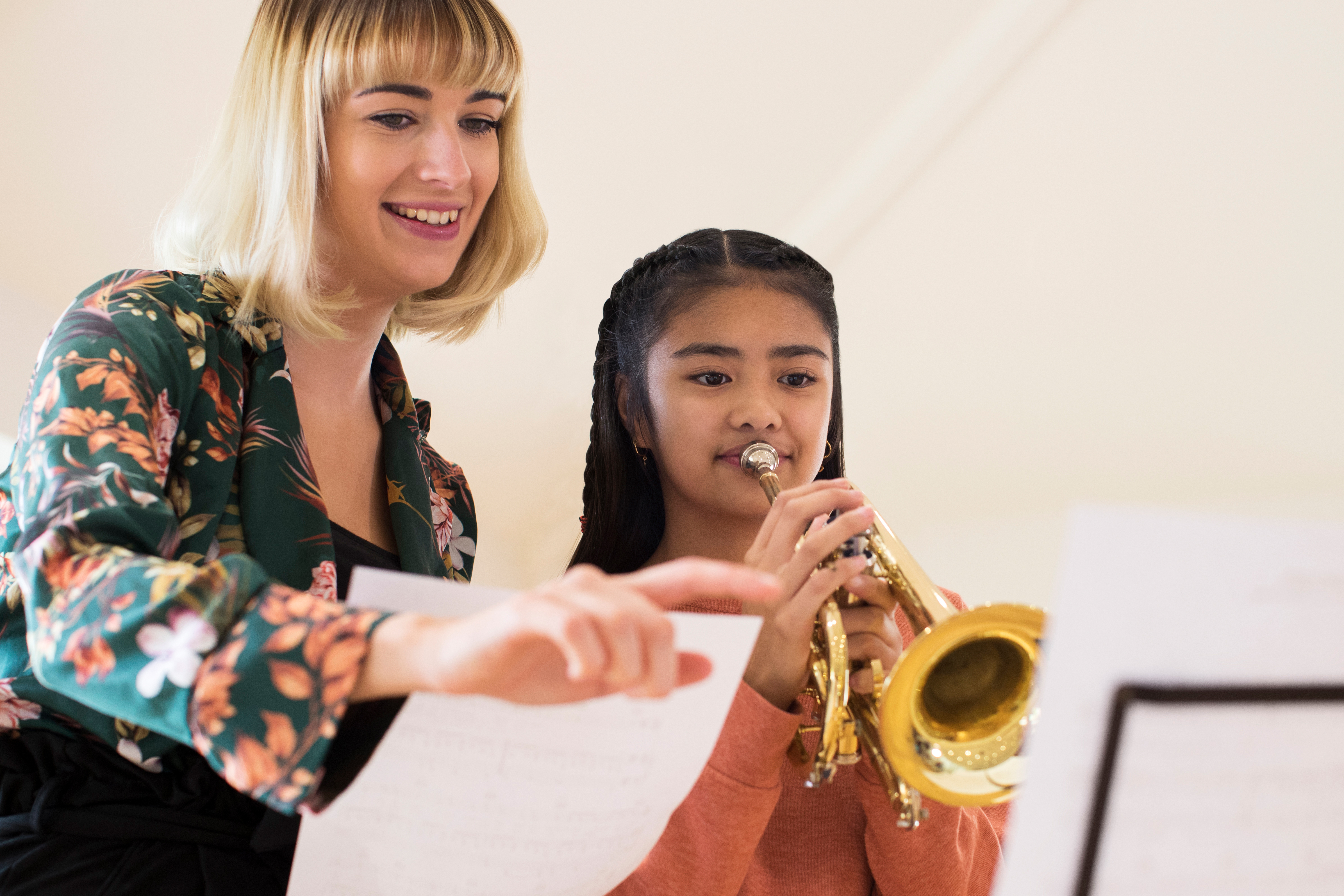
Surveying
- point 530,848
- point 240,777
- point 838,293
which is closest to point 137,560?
point 240,777

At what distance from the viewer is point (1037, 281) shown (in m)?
2.07

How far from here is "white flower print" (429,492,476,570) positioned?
126 cm

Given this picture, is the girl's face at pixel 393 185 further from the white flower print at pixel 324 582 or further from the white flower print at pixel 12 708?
the white flower print at pixel 12 708

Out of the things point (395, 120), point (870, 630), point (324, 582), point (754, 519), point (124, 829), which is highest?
point (395, 120)

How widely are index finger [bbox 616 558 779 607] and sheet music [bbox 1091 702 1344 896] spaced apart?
6.8 inches

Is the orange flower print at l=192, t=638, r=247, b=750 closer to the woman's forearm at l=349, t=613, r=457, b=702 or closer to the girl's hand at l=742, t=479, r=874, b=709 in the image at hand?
the woman's forearm at l=349, t=613, r=457, b=702

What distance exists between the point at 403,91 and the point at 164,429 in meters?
0.48

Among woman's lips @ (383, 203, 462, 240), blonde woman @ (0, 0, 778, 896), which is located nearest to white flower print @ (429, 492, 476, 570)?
blonde woman @ (0, 0, 778, 896)

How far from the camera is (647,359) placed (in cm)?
140

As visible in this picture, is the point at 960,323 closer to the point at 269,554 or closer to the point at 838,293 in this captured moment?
the point at 838,293

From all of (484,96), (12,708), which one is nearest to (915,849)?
(12,708)

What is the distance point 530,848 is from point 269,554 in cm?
40

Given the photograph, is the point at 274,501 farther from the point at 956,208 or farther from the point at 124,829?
the point at 956,208

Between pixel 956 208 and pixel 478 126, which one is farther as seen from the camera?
pixel 956 208
